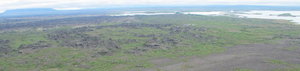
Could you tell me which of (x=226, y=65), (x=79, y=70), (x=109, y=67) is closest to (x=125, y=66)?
(x=109, y=67)

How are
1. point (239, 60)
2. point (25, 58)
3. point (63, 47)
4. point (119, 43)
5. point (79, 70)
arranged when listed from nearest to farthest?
point (79, 70) < point (239, 60) < point (25, 58) < point (63, 47) < point (119, 43)

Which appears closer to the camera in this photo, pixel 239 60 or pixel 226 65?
pixel 226 65

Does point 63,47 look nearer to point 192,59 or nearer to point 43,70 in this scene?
point 43,70

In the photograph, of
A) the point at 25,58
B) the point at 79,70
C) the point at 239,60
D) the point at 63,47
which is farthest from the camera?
the point at 63,47

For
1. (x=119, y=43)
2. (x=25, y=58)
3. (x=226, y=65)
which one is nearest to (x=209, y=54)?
(x=226, y=65)

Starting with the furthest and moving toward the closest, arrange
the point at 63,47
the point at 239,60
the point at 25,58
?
the point at 63,47 → the point at 25,58 → the point at 239,60

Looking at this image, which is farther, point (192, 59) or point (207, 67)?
point (192, 59)

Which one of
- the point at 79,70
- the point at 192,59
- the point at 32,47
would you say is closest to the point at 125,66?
the point at 79,70

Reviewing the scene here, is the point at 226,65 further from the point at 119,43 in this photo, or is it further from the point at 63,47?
the point at 63,47

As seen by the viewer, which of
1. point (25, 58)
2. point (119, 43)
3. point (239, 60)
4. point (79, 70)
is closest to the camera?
point (79, 70)

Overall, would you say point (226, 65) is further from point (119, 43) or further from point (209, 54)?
point (119, 43)
